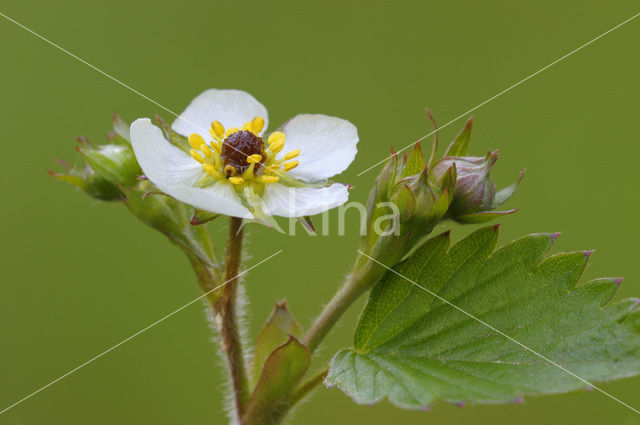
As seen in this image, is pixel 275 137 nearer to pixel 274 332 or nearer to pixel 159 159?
pixel 159 159

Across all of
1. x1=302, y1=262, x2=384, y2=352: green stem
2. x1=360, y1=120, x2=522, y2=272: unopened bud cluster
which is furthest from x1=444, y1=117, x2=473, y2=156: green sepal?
x1=302, y1=262, x2=384, y2=352: green stem

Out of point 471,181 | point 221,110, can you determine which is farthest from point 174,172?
point 471,181

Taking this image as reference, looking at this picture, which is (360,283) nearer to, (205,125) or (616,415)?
(205,125)

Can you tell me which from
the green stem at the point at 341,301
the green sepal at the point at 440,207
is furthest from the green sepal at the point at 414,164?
the green stem at the point at 341,301

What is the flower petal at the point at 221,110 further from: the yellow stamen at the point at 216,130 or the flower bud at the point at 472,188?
the flower bud at the point at 472,188

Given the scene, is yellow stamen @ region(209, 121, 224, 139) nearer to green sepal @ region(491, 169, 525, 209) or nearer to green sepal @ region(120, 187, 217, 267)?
green sepal @ region(120, 187, 217, 267)

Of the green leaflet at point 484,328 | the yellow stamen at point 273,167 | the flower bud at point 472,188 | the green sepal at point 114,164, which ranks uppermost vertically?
the green sepal at point 114,164
